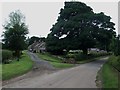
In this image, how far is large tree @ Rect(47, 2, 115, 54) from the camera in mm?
59969

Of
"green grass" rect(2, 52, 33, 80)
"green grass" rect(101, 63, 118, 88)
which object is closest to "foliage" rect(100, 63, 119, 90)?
"green grass" rect(101, 63, 118, 88)

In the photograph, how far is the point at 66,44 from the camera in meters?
60.8

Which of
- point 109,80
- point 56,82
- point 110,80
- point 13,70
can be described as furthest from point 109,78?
point 13,70

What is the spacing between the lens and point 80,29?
2414 inches

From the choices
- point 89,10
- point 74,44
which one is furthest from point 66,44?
point 89,10

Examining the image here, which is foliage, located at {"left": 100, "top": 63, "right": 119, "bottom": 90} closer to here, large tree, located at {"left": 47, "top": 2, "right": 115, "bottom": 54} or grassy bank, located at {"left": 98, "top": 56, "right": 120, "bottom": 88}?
grassy bank, located at {"left": 98, "top": 56, "right": 120, "bottom": 88}

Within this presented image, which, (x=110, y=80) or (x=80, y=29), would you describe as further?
(x=80, y=29)

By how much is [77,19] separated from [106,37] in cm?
778

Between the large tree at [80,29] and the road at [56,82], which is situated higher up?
the large tree at [80,29]

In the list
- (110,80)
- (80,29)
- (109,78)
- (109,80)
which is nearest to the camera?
(110,80)

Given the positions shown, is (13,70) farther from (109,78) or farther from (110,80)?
(110,80)

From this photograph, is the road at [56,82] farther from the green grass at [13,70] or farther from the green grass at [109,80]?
the green grass at [13,70]

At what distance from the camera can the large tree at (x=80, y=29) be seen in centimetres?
5997

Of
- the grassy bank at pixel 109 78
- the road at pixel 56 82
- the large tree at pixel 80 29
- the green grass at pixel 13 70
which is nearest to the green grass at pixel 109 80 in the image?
the grassy bank at pixel 109 78
